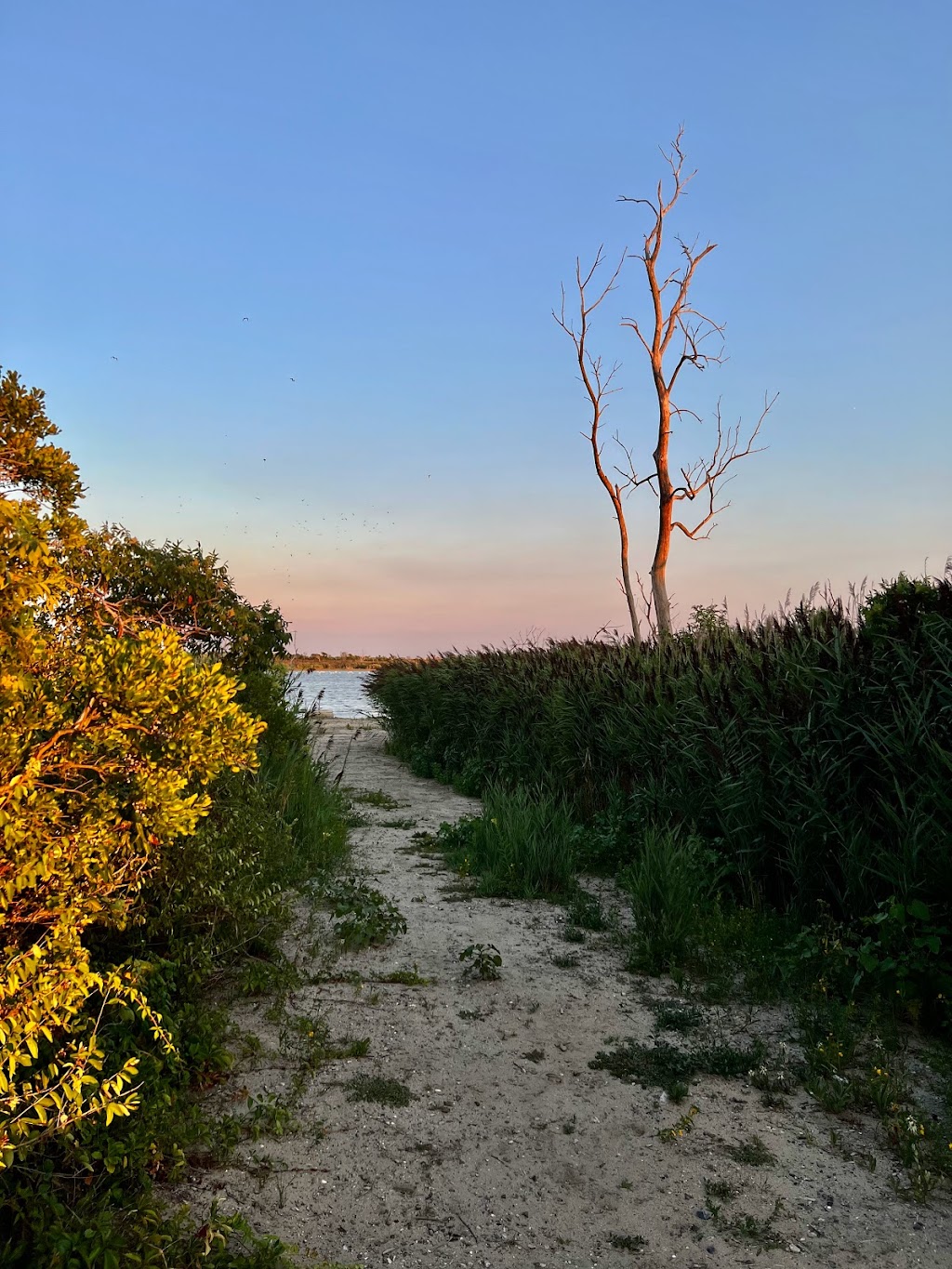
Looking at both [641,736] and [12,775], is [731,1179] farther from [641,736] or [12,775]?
[641,736]

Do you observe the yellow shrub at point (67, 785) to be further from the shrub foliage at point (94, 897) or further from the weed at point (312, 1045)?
the weed at point (312, 1045)

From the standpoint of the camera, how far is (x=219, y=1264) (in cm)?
239

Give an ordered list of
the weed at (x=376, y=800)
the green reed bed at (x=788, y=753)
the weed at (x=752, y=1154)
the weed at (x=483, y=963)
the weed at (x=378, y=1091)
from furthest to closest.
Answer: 1. the weed at (x=376, y=800)
2. the weed at (x=483, y=963)
3. the green reed bed at (x=788, y=753)
4. the weed at (x=378, y=1091)
5. the weed at (x=752, y=1154)

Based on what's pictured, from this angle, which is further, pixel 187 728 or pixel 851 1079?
pixel 851 1079

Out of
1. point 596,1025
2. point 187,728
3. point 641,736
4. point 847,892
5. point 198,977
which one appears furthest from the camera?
point 641,736

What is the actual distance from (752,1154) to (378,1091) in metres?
1.52

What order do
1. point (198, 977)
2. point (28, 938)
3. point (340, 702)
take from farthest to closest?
point (340, 702) < point (198, 977) < point (28, 938)

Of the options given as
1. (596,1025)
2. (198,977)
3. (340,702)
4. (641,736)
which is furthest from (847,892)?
(340,702)

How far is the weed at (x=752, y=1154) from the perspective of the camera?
123 inches

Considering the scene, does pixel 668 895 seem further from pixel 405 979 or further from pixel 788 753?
pixel 405 979

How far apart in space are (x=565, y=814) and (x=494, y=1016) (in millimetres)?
3308

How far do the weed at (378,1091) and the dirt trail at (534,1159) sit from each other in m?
0.04

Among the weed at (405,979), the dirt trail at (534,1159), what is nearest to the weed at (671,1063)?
the dirt trail at (534,1159)

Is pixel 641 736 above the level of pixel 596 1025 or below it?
above
